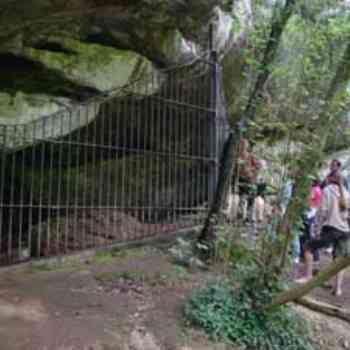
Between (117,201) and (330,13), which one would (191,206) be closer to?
(117,201)

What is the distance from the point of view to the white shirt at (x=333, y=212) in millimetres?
6109

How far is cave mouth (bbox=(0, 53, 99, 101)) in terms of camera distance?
247 inches

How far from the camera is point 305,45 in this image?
243 inches

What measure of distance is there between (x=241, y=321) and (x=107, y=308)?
1.31 meters

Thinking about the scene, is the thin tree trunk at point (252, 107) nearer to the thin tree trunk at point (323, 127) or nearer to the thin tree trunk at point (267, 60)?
the thin tree trunk at point (267, 60)

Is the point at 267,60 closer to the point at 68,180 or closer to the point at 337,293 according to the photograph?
the point at 337,293

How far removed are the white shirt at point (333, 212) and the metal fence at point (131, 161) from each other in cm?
181

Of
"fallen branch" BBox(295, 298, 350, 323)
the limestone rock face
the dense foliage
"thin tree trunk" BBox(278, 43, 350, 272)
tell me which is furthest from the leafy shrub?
the limestone rock face

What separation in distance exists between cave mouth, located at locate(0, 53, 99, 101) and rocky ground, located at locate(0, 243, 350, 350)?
2190mm

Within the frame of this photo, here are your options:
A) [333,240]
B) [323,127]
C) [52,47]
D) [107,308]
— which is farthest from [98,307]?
[52,47]

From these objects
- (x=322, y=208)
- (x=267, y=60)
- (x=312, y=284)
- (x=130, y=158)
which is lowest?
(x=312, y=284)

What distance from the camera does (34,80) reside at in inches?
259

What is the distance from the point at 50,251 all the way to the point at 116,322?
2771 mm

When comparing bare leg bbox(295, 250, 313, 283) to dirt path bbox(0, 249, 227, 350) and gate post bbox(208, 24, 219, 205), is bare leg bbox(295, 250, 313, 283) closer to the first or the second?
dirt path bbox(0, 249, 227, 350)
